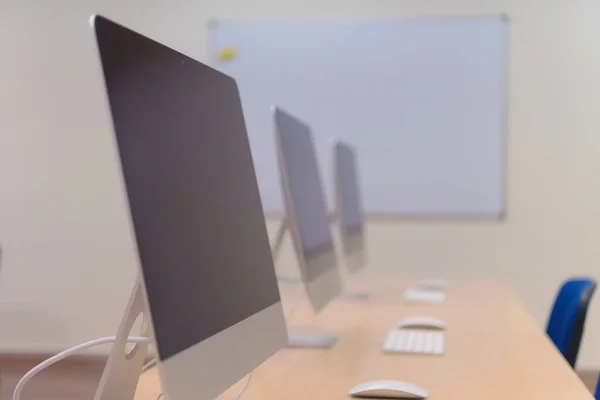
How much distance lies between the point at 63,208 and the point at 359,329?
2.81 metres

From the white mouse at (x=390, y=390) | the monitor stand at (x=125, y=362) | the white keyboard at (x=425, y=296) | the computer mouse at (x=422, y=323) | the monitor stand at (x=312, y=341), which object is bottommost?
the white keyboard at (x=425, y=296)

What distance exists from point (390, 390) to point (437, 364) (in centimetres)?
31

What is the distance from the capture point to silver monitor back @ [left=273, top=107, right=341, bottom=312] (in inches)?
58.9

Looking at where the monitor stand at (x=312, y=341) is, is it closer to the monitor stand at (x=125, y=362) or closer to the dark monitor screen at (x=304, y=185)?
the dark monitor screen at (x=304, y=185)

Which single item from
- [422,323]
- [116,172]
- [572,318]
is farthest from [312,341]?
[116,172]

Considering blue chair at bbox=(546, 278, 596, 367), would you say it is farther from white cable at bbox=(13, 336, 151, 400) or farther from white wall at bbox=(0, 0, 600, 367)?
white wall at bbox=(0, 0, 600, 367)

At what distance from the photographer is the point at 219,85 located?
3.55 ft

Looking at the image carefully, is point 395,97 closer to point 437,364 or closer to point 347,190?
point 347,190

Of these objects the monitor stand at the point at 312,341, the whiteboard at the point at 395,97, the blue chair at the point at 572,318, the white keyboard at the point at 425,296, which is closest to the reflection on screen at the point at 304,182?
the monitor stand at the point at 312,341

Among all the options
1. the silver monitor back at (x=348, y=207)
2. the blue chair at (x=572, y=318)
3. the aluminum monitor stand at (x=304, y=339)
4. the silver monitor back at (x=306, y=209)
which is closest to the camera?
the silver monitor back at (x=306, y=209)

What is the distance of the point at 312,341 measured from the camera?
1.68 m

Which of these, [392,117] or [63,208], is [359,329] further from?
[63,208]

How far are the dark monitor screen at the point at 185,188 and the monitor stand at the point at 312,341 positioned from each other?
1.72ft

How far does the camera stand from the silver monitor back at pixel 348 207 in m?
2.29
